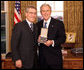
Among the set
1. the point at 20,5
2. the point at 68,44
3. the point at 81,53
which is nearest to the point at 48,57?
the point at 81,53

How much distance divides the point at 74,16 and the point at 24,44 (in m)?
3.25

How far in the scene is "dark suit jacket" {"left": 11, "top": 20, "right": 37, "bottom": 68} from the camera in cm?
246

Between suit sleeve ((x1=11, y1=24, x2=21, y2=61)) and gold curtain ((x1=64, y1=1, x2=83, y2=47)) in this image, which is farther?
gold curtain ((x1=64, y1=1, x2=83, y2=47))

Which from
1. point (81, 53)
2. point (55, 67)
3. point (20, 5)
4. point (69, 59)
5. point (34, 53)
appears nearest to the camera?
point (34, 53)

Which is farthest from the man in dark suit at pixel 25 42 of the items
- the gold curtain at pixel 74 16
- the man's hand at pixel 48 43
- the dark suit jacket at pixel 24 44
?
the gold curtain at pixel 74 16

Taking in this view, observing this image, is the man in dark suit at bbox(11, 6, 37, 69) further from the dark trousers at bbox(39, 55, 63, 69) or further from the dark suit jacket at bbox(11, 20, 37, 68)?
the dark trousers at bbox(39, 55, 63, 69)

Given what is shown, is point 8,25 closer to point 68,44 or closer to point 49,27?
point 68,44

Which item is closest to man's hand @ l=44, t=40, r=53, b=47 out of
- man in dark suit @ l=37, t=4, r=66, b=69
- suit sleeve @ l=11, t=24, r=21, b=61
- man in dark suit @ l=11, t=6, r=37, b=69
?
man in dark suit @ l=37, t=4, r=66, b=69

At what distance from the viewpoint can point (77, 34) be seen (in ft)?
18.1

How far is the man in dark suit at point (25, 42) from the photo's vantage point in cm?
246

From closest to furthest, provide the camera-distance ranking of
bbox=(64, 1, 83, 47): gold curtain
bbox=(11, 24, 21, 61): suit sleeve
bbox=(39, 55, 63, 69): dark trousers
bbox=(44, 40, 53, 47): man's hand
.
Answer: bbox=(11, 24, 21, 61): suit sleeve < bbox=(44, 40, 53, 47): man's hand < bbox=(39, 55, 63, 69): dark trousers < bbox=(64, 1, 83, 47): gold curtain

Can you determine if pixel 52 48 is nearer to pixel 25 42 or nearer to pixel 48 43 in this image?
pixel 48 43

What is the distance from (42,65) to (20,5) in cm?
282

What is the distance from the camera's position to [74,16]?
17.9ft
